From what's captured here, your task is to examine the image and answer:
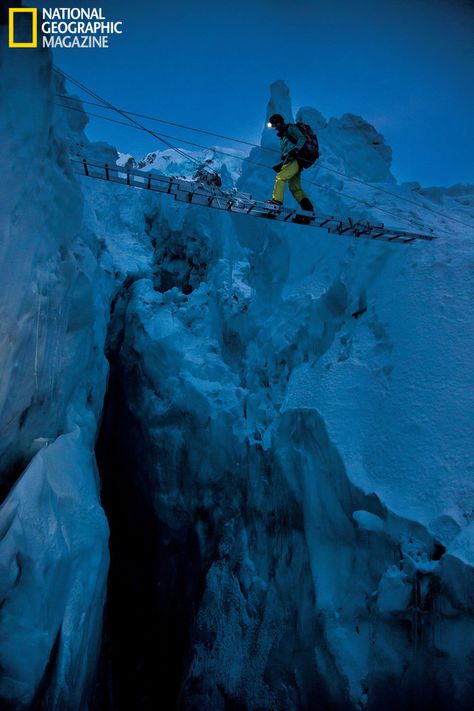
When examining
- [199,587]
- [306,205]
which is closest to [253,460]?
[199,587]

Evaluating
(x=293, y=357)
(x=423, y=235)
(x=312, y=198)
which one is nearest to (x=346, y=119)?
(x=312, y=198)

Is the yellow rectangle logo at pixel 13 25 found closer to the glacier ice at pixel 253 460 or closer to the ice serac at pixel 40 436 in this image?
the ice serac at pixel 40 436

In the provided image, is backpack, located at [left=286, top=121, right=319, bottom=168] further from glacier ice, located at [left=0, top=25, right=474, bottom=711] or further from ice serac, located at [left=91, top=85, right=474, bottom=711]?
glacier ice, located at [left=0, top=25, right=474, bottom=711]

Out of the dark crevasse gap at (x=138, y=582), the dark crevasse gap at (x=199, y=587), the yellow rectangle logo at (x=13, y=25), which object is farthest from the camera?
the dark crevasse gap at (x=138, y=582)

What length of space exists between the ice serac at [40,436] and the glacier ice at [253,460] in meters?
0.03

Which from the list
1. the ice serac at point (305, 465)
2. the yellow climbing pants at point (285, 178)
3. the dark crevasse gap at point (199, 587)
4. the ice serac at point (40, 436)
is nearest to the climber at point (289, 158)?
the yellow climbing pants at point (285, 178)

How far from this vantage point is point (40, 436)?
16.8 ft

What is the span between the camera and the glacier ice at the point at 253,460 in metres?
3.82

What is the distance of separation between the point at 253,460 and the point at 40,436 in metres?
3.85

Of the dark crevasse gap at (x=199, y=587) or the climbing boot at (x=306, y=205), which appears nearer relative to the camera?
the dark crevasse gap at (x=199, y=587)

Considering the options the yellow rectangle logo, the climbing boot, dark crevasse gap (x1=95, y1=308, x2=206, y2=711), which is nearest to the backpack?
the climbing boot

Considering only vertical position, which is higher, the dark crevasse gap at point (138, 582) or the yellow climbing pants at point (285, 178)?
the yellow climbing pants at point (285, 178)

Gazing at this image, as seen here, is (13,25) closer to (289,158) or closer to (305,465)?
(289,158)

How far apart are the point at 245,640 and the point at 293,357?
15.5ft
